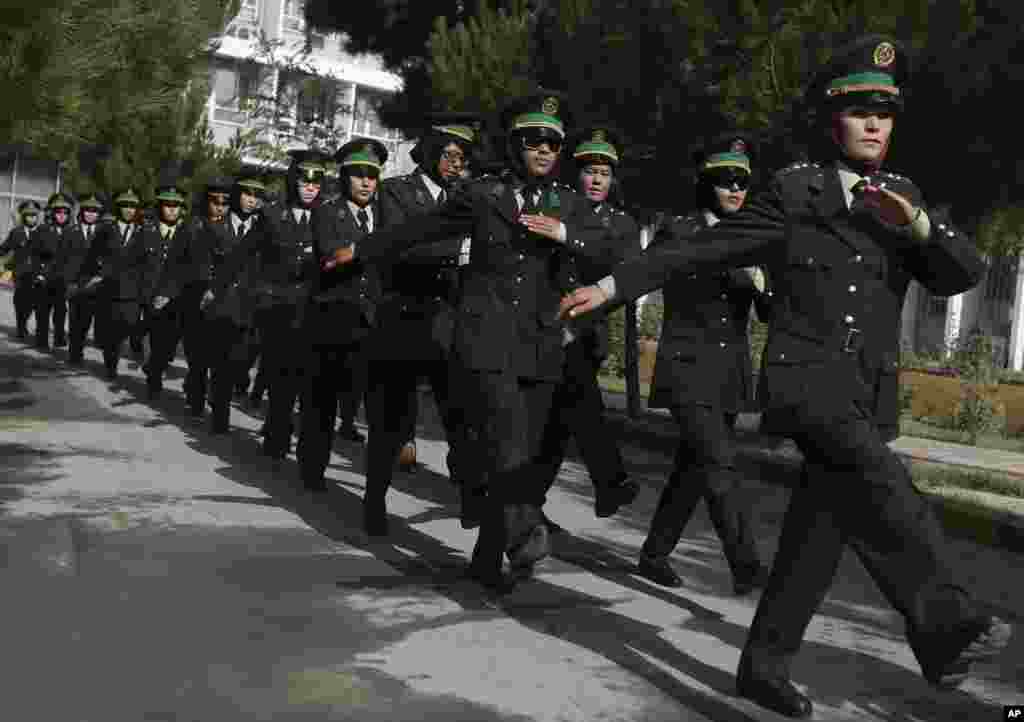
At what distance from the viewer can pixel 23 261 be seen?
22234 millimetres

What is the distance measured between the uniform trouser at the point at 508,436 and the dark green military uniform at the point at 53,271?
1523cm

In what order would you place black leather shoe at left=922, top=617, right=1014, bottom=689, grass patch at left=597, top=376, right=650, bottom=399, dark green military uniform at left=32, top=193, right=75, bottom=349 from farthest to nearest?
1. dark green military uniform at left=32, top=193, right=75, bottom=349
2. grass patch at left=597, top=376, right=650, bottom=399
3. black leather shoe at left=922, top=617, right=1014, bottom=689

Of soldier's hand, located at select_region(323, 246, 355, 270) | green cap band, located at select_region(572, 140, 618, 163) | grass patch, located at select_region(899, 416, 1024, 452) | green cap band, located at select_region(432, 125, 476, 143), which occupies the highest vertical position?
green cap band, located at select_region(432, 125, 476, 143)

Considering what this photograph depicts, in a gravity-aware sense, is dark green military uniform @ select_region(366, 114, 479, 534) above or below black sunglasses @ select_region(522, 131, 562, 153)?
below

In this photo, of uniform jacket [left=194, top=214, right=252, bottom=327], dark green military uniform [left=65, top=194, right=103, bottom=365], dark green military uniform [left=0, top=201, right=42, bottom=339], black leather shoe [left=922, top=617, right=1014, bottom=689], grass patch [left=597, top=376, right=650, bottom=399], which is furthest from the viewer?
dark green military uniform [left=0, top=201, right=42, bottom=339]

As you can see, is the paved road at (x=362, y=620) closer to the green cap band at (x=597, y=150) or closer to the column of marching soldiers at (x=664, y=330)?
the column of marching soldiers at (x=664, y=330)

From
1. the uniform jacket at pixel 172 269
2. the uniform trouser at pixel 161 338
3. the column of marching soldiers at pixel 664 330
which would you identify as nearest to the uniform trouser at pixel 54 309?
the uniform jacket at pixel 172 269

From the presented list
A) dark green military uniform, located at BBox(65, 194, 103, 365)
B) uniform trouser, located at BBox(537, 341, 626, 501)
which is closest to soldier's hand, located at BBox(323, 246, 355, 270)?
uniform trouser, located at BBox(537, 341, 626, 501)

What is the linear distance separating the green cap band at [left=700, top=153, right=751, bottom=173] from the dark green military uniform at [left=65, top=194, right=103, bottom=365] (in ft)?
38.6

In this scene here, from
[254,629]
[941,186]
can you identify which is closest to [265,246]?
[941,186]

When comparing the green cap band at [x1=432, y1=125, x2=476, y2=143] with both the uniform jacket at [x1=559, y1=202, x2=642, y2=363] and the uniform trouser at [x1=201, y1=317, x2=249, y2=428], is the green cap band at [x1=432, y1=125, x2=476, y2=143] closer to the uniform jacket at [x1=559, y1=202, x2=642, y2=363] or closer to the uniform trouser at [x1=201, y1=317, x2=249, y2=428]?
the uniform jacket at [x1=559, y1=202, x2=642, y2=363]

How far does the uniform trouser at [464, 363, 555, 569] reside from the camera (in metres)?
6.27

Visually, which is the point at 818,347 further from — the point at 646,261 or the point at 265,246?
the point at 265,246

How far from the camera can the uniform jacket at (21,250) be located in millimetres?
22156
